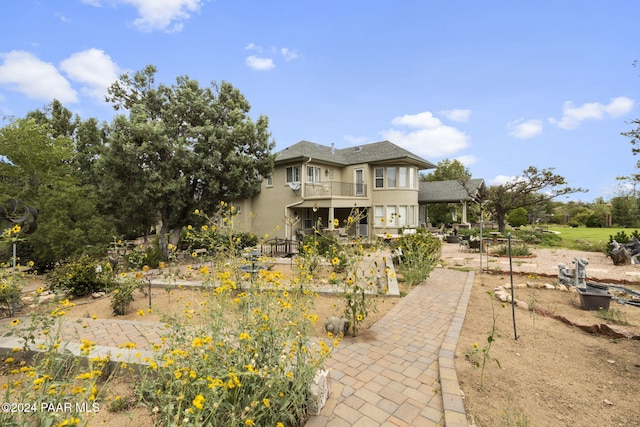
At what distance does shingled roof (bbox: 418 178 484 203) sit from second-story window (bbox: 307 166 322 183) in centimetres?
1121

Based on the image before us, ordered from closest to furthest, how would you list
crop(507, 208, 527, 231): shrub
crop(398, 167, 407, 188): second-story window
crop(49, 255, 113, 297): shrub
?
crop(49, 255, 113, 297): shrub → crop(398, 167, 407, 188): second-story window → crop(507, 208, 527, 231): shrub

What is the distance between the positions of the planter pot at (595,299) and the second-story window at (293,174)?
14034mm

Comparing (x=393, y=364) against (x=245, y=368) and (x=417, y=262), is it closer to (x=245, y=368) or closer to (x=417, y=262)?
(x=245, y=368)

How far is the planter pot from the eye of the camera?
5391 mm

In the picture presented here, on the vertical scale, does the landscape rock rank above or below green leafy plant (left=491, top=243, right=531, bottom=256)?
below

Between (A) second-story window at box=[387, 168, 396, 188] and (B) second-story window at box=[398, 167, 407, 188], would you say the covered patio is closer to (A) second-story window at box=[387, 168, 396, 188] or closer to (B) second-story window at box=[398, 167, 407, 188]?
(B) second-story window at box=[398, 167, 407, 188]

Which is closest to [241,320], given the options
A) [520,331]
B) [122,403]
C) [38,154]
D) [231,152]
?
[122,403]

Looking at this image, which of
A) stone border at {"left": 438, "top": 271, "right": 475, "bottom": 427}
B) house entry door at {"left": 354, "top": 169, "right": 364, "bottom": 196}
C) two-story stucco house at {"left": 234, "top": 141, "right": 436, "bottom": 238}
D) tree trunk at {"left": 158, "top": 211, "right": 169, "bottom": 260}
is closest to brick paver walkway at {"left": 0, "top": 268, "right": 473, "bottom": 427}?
stone border at {"left": 438, "top": 271, "right": 475, "bottom": 427}

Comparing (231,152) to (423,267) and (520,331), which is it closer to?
(423,267)

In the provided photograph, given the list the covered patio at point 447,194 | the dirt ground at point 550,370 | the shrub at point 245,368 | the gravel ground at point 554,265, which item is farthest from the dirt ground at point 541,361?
the covered patio at point 447,194

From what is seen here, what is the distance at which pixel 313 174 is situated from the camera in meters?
17.9

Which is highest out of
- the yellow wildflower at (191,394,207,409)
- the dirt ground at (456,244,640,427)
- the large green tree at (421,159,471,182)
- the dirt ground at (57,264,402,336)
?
the large green tree at (421,159,471,182)

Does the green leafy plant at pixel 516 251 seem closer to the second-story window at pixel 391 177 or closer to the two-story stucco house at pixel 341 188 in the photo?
the two-story stucco house at pixel 341 188

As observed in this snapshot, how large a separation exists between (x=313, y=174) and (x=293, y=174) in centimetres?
127
